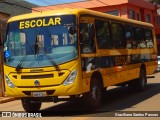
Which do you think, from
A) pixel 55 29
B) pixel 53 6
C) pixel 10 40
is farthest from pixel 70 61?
pixel 53 6

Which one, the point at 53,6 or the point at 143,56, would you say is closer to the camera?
the point at 143,56

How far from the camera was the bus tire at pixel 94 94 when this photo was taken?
11.6 meters

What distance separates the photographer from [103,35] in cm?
1298

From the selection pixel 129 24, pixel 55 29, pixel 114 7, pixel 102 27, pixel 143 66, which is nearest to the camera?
pixel 55 29

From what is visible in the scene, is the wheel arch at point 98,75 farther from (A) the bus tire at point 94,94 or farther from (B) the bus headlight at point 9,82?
(B) the bus headlight at point 9,82

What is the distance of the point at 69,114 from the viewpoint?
11.3 metres

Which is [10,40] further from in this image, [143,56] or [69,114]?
[143,56]

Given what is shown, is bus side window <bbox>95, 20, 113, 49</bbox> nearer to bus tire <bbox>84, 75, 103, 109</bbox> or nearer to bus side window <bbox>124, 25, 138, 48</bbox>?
bus tire <bbox>84, 75, 103, 109</bbox>

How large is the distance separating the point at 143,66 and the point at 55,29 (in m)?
7.07

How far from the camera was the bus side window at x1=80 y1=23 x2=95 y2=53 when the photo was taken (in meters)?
11.3

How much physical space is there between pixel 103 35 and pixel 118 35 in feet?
5.32

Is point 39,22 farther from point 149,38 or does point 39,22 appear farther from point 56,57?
point 149,38

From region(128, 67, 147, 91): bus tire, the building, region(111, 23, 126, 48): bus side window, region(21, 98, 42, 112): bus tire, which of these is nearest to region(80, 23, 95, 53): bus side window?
region(111, 23, 126, 48): bus side window

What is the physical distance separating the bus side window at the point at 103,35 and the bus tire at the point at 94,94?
1.08 meters
